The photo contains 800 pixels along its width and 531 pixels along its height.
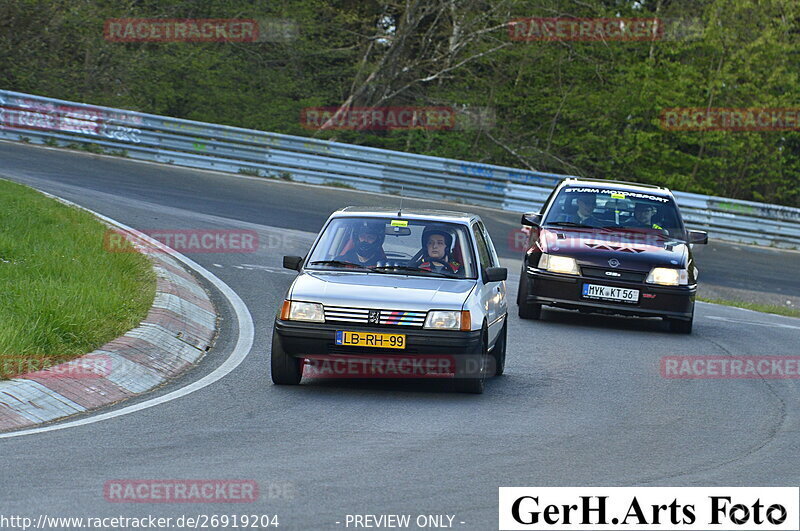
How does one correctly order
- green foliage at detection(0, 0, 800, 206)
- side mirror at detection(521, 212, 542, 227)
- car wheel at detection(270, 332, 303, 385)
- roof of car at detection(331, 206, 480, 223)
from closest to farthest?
car wheel at detection(270, 332, 303, 385), roof of car at detection(331, 206, 480, 223), side mirror at detection(521, 212, 542, 227), green foliage at detection(0, 0, 800, 206)

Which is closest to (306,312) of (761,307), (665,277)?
(665,277)

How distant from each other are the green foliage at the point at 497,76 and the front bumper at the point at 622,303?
19.3m

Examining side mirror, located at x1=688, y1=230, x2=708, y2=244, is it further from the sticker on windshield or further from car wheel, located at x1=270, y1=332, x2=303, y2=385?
car wheel, located at x1=270, y1=332, x2=303, y2=385

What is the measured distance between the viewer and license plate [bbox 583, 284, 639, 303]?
14094 mm

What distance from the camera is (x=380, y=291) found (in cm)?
957

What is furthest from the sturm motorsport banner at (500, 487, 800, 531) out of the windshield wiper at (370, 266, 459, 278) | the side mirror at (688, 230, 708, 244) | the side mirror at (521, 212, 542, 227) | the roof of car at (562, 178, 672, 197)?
the roof of car at (562, 178, 672, 197)

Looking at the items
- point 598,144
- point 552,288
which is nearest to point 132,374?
point 552,288

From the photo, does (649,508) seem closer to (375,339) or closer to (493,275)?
(375,339)

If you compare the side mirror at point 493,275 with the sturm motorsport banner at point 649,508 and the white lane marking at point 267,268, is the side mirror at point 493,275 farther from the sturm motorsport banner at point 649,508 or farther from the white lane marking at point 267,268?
the white lane marking at point 267,268

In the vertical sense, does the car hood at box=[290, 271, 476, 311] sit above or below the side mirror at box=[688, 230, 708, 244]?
below

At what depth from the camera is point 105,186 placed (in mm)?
22500

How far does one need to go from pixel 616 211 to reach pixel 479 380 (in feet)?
19.9

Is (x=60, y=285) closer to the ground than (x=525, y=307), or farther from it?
farther from it

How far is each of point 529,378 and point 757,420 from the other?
2222 mm
